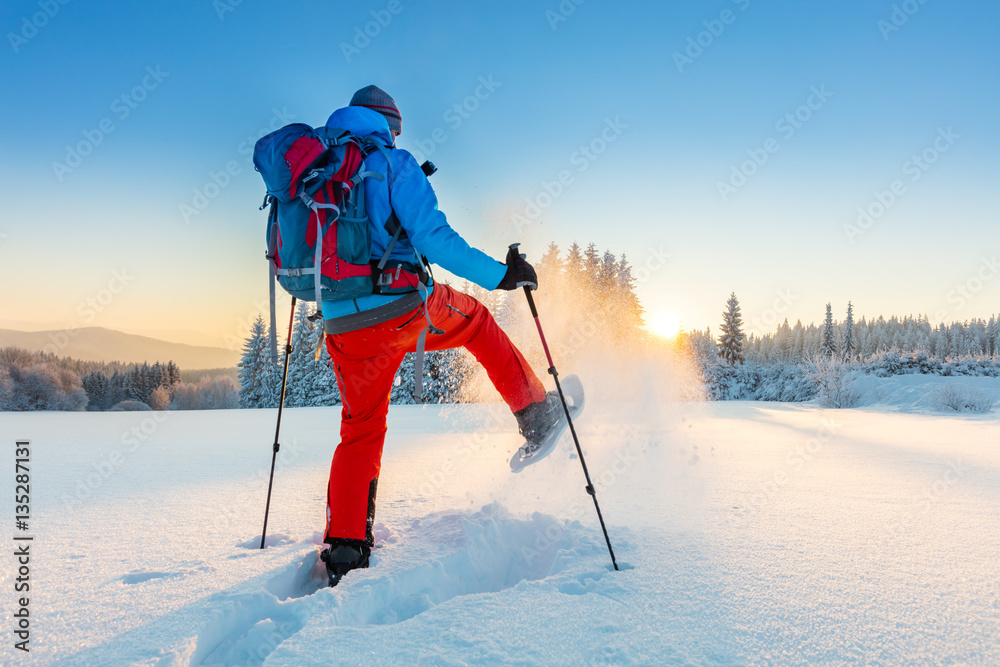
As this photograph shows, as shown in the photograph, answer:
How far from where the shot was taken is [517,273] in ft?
7.43

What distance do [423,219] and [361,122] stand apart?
0.53 metres

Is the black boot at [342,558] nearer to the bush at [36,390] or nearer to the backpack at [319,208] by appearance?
the backpack at [319,208]

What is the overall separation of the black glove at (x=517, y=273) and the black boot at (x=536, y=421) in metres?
0.76

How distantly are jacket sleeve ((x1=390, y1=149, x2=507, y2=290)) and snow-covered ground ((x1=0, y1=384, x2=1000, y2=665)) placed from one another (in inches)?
47.5

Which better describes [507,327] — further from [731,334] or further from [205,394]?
[205,394]

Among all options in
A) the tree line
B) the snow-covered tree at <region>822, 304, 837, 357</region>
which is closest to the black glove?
the tree line

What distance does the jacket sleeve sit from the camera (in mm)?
2051

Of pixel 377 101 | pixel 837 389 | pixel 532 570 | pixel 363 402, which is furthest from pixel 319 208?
pixel 837 389

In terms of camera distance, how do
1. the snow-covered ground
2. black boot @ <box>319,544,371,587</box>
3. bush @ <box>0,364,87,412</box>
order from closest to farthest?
the snow-covered ground, black boot @ <box>319,544,371,587</box>, bush @ <box>0,364,87,412</box>

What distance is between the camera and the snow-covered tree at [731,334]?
41.8 meters

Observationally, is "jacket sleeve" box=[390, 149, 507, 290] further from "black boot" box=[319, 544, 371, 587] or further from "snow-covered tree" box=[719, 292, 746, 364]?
"snow-covered tree" box=[719, 292, 746, 364]

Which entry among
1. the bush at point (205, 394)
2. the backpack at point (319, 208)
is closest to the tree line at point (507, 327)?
the backpack at point (319, 208)

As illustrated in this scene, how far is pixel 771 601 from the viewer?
1441mm

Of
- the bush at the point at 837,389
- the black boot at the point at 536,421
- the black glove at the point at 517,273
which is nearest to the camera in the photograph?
the black glove at the point at 517,273
